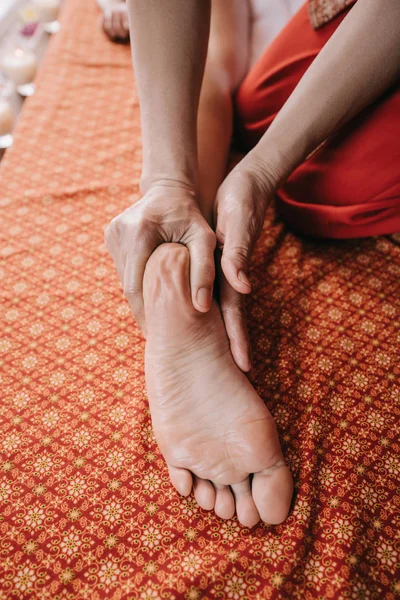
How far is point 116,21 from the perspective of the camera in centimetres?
146

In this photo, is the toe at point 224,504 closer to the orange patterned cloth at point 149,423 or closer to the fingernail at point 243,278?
the orange patterned cloth at point 149,423

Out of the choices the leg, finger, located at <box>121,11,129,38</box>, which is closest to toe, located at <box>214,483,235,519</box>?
the leg

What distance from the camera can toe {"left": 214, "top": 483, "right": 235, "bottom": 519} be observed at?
566 mm

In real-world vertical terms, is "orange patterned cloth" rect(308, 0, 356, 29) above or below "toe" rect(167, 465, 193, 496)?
above

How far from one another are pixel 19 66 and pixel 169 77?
1.07 metres

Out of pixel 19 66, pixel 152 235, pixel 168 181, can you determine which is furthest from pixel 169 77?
pixel 19 66

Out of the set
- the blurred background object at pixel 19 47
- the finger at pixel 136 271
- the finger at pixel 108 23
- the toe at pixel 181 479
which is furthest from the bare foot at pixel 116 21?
the toe at pixel 181 479

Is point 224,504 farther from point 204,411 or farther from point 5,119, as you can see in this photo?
point 5,119

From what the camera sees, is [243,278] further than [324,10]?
No

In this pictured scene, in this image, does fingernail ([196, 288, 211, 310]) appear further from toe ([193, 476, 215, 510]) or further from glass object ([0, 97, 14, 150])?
glass object ([0, 97, 14, 150])

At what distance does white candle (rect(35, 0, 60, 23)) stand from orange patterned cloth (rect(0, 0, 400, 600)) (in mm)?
1237

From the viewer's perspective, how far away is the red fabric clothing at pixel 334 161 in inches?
29.6

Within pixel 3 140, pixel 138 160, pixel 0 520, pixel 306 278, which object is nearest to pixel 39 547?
pixel 0 520

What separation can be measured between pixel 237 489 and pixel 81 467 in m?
0.22
